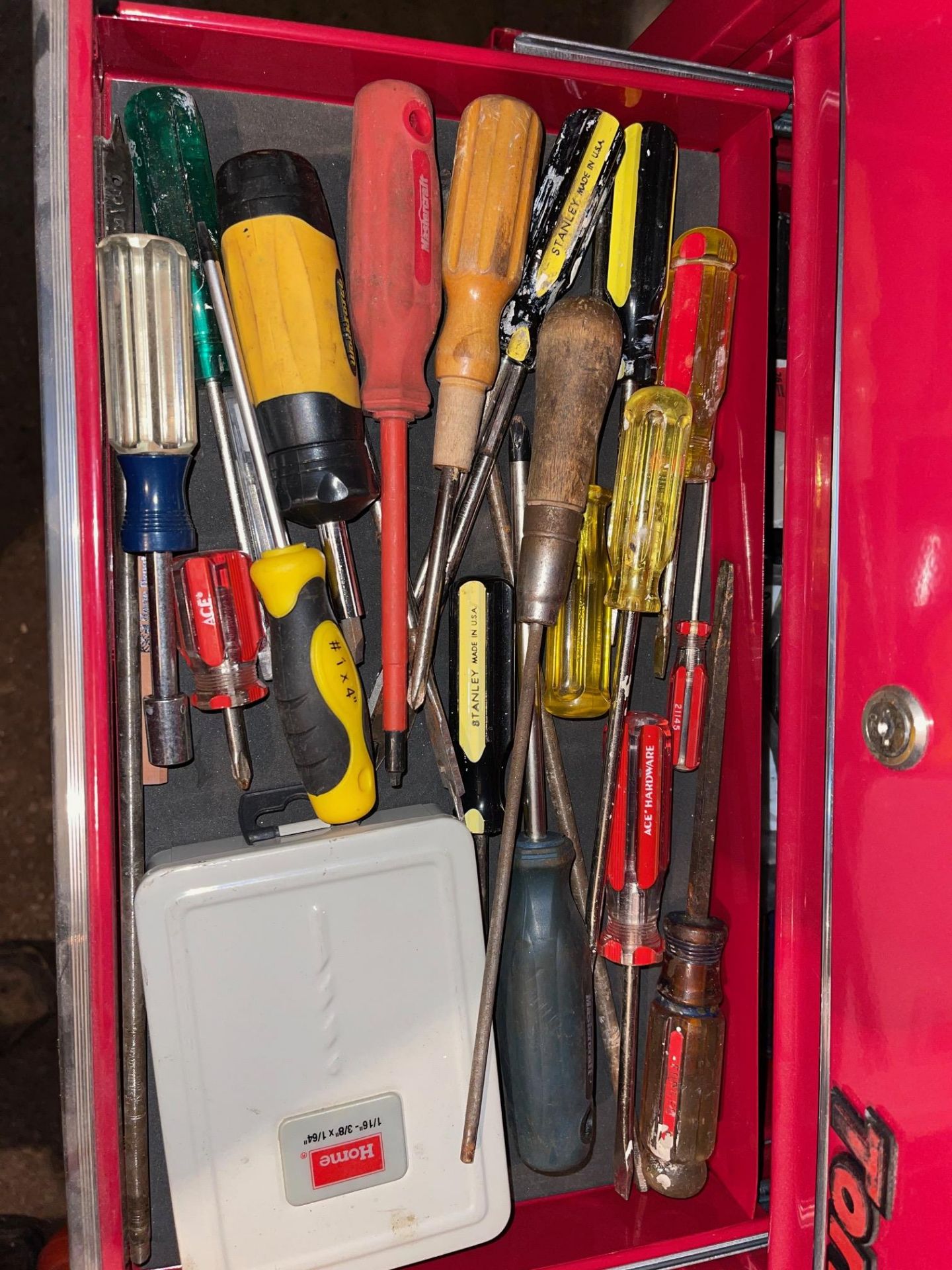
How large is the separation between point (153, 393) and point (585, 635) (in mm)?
385

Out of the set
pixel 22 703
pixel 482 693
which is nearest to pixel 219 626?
pixel 482 693

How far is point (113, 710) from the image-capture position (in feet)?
2.25

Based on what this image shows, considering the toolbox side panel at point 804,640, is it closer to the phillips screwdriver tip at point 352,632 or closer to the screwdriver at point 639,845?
the screwdriver at point 639,845

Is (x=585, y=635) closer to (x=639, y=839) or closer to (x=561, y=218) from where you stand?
(x=639, y=839)

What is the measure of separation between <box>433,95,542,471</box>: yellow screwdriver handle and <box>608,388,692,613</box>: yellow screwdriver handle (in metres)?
0.12

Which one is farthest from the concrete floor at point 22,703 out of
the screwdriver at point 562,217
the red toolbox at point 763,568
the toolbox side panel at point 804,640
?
the toolbox side panel at point 804,640

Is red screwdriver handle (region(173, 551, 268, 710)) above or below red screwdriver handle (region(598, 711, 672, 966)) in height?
above

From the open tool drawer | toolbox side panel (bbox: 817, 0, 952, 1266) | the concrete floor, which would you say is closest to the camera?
toolbox side panel (bbox: 817, 0, 952, 1266)

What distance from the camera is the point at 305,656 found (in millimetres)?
656

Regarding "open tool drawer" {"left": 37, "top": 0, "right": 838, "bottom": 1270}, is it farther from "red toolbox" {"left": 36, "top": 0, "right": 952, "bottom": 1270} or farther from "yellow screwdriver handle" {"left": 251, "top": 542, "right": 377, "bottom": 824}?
"yellow screwdriver handle" {"left": 251, "top": 542, "right": 377, "bottom": 824}

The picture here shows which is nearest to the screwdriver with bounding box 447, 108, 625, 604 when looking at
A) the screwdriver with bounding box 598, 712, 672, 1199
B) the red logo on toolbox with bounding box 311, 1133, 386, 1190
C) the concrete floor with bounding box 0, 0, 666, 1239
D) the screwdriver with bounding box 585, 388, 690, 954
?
the screwdriver with bounding box 585, 388, 690, 954

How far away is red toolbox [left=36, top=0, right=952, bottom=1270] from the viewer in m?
0.51

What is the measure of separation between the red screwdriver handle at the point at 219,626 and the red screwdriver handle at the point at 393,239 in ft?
0.55

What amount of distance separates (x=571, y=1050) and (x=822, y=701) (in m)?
0.35
